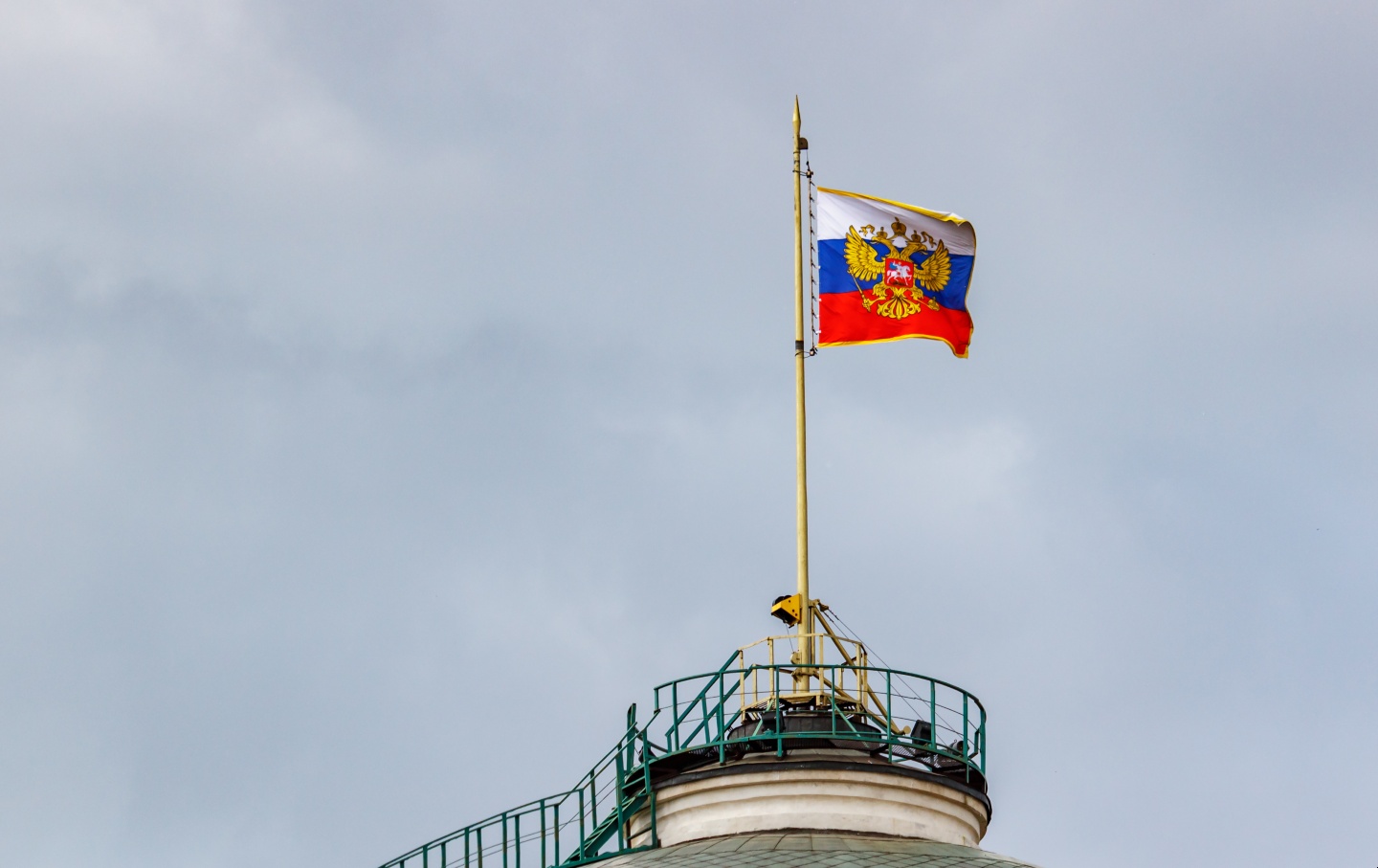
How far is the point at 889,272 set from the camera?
195ft

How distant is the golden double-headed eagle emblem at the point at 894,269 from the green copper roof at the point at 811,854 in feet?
46.3

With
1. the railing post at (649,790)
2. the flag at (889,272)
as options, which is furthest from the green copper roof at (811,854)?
the flag at (889,272)

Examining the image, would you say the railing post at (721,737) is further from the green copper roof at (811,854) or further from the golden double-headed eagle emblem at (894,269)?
the golden double-headed eagle emblem at (894,269)

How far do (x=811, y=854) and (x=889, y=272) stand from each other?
646 inches

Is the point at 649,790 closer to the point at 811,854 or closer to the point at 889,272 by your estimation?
the point at 811,854

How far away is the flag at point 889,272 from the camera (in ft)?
194

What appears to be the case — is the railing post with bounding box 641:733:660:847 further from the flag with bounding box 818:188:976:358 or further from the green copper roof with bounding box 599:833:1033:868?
the flag with bounding box 818:188:976:358

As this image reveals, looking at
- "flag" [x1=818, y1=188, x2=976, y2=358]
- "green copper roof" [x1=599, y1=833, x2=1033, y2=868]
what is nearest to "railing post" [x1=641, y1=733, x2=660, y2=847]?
"green copper roof" [x1=599, y1=833, x2=1033, y2=868]

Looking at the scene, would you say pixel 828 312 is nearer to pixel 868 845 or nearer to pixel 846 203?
pixel 846 203

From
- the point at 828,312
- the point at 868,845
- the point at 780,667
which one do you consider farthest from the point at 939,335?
the point at 868,845

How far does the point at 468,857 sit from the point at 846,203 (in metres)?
18.4

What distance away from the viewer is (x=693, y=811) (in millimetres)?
51750

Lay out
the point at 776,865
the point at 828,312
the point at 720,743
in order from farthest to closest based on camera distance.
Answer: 1. the point at 828,312
2. the point at 720,743
3. the point at 776,865

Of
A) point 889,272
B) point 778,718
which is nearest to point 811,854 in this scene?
point 778,718
